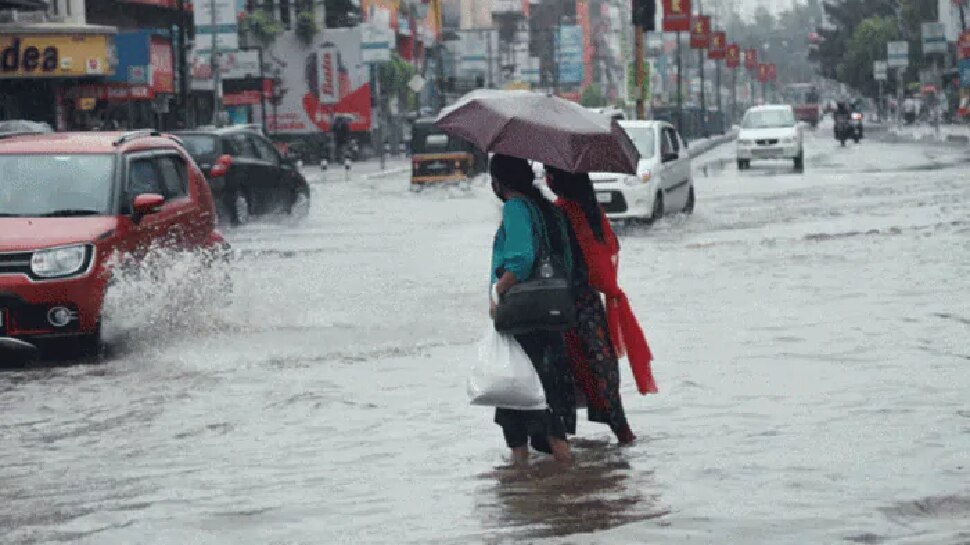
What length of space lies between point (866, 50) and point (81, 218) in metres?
133

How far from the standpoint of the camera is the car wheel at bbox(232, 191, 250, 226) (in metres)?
31.4

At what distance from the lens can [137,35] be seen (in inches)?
2084

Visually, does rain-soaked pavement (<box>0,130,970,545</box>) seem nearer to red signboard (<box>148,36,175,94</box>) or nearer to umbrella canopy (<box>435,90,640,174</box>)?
umbrella canopy (<box>435,90,640,174</box>)

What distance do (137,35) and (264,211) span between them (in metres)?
21.4

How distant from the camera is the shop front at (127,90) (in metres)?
52.4

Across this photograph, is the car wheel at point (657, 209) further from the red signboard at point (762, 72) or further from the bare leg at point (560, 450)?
the red signboard at point (762, 72)

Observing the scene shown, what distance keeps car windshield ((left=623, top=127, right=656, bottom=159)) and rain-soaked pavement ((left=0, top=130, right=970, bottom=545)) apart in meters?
7.66

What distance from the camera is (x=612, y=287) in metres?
9.16

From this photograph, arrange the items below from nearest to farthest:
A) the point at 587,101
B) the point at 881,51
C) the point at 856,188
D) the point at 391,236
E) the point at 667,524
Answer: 1. the point at 667,524
2. the point at 391,236
3. the point at 856,188
4. the point at 881,51
5. the point at 587,101

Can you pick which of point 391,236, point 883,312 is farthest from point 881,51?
point 883,312

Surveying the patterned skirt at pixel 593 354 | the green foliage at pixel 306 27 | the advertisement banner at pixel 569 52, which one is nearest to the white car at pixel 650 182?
the patterned skirt at pixel 593 354

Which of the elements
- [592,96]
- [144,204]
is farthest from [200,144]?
[592,96]

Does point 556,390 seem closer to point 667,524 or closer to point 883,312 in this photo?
point 667,524

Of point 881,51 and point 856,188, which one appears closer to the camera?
point 856,188
